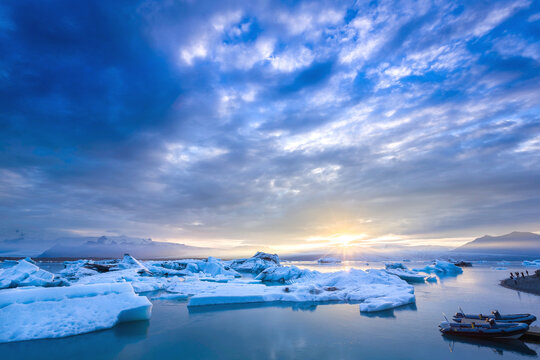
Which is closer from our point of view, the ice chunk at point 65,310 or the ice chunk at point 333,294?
the ice chunk at point 65,310

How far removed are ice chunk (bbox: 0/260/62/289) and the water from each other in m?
15.5

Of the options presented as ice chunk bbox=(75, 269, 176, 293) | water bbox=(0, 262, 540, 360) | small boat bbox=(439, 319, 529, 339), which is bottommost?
water bbox=(0, 262, 540, 360)

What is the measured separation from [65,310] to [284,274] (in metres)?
26.2

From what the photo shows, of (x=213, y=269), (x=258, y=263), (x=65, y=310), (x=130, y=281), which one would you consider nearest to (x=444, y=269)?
(x=258, y=263)

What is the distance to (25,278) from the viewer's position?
22344 millimetres

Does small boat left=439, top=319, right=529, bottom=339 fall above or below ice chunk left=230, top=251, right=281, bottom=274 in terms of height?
below

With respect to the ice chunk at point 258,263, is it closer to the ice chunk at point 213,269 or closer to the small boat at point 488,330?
the ice chunk at point 213,269

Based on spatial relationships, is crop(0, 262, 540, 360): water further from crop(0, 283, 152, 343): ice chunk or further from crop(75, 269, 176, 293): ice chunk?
crop(75, 269, 176, 293): ice chunk

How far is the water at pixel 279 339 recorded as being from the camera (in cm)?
811

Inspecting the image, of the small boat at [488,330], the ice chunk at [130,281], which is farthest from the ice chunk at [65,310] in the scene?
the small boat at [488,330]

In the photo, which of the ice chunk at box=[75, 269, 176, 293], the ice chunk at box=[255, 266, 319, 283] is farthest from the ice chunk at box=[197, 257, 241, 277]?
the ice chunk at box=[75, 269, 176, 293]

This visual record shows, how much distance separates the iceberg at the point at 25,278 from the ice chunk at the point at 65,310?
1376cm

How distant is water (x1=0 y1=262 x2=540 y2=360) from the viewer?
319 inches

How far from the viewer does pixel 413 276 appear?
29125mm
